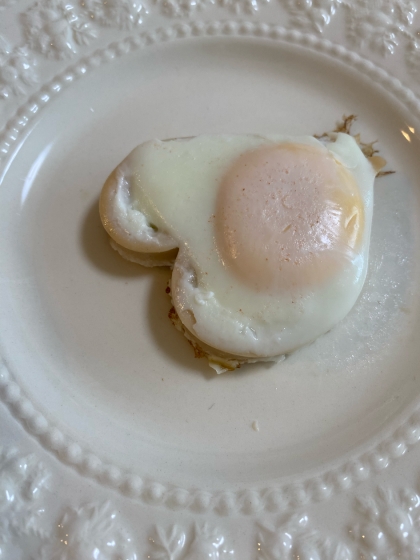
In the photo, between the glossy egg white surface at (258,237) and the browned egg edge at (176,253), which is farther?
the browned egg edge at (176,253)

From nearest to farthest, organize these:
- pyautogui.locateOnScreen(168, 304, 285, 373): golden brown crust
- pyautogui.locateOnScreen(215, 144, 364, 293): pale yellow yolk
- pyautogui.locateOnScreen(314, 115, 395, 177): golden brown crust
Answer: pyautogui.locateOnScreen(215, 144, 364, 293): pale yellow yolk
pyautogui.locateOnScreen(168, 304, 285, 373): golden brown crust
pyautogui.locateOnScreen(314, 115, 395, 177): golden brown crust

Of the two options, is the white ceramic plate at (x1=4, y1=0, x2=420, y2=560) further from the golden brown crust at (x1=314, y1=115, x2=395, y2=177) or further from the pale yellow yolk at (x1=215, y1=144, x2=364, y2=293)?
the pale yellow yolk at (x1=215, y1=144, x2=364, y2=293)

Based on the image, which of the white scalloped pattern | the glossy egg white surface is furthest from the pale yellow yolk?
the white scalloped pattern

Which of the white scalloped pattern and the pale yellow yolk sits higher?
the pale yellow yolk

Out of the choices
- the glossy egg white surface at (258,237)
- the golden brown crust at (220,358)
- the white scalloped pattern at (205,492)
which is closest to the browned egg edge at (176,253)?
the golden brown crust at (220,358)

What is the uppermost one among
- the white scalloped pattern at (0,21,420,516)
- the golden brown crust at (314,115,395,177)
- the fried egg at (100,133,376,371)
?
the golden brown crust at (314,115,395,177)

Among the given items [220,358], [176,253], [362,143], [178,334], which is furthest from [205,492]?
[362,143]

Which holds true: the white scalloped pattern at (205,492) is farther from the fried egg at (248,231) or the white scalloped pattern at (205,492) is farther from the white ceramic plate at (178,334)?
the fried egg at (248,231)

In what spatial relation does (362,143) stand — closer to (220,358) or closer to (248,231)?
(248,231)
